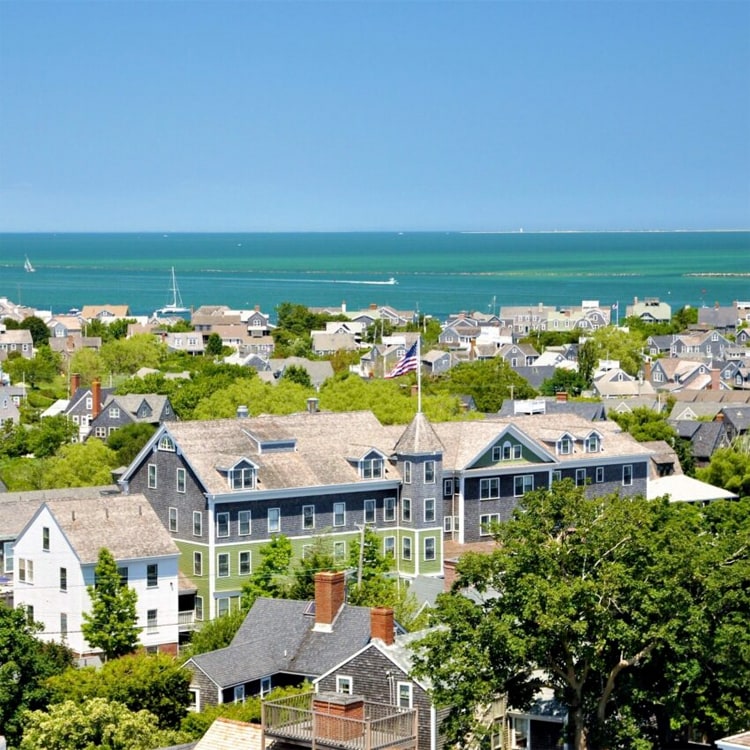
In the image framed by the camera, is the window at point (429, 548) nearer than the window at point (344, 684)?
No

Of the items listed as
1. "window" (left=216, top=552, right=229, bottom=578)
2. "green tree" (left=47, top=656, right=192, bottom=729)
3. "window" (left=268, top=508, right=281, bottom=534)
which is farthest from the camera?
"window" (left=268, top=508, right=281, bottom=534)

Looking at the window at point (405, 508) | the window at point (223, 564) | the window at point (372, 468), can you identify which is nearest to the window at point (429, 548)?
the window at point (405, 508)

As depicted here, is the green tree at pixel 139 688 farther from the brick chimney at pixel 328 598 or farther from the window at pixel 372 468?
the window at pixel 372 468

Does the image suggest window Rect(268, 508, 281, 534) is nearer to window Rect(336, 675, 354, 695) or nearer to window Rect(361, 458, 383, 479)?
window Rect(361, 458, 383, 479)

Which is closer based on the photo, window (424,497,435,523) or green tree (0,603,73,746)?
green tree (0,603,73,746)

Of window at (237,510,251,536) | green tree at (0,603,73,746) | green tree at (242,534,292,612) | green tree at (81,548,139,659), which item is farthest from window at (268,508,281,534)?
green tree at (0,603,73,746)

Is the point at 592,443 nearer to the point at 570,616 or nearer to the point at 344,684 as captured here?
the point at 344,684
